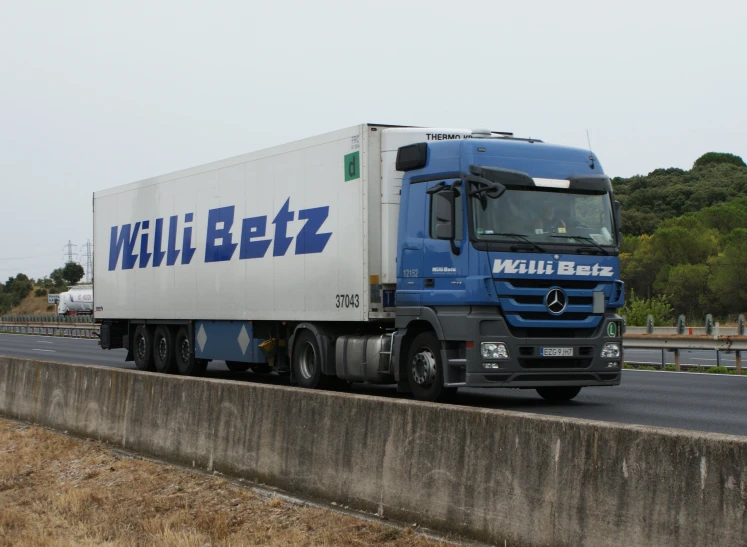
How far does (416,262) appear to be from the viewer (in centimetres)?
1355

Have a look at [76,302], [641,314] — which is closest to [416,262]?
[641,314]

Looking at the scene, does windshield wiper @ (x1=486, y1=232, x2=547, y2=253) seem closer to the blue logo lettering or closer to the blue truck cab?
the blue truck cab

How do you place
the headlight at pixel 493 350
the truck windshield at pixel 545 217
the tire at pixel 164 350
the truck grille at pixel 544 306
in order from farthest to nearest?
the tire at pixel 164 350, the truck windshield at pixel 545 217, the truck grille at pixel 544 306, the headlight at pixel 493 350

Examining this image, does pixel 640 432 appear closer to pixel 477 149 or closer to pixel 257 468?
pixel 257 468

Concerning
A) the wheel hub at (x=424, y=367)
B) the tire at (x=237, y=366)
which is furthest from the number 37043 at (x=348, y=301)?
the tire at (x=237, y=366)

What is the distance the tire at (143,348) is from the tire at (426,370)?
9644 millimetres

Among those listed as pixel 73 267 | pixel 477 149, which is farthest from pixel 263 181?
pixel 73 267

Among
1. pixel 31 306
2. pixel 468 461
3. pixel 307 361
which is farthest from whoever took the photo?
pixel 31 306

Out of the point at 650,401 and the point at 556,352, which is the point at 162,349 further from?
the point at 556,352

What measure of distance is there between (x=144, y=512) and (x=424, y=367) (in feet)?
15.8

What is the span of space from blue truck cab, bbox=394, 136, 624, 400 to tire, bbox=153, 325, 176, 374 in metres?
8.27

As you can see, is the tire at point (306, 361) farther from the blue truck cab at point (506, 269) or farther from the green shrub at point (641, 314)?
the green shrub at point (641, 314)

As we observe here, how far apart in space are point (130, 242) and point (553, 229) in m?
12.1

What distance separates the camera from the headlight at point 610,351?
44.0 ft
